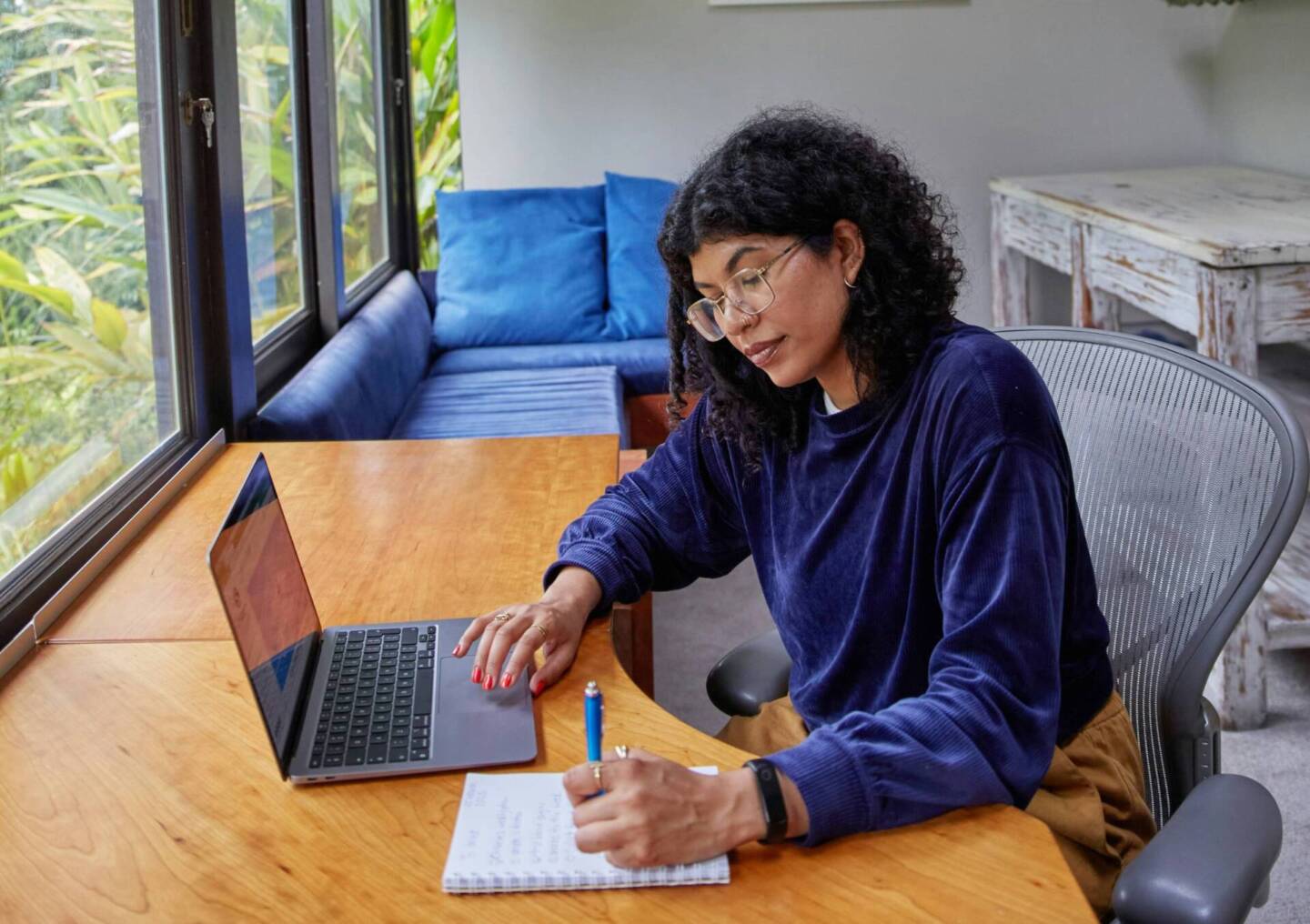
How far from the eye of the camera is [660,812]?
3.15 ft

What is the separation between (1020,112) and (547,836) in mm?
4410

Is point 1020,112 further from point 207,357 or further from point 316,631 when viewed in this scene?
point 316,631

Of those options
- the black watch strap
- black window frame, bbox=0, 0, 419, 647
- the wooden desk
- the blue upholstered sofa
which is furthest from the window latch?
the black watch strap

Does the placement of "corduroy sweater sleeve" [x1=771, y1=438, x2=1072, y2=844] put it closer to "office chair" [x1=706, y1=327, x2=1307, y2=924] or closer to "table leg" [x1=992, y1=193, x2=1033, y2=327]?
"office chair" [x1=706, y1=327, x2=1307, y2=924]

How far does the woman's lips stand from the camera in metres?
1.31

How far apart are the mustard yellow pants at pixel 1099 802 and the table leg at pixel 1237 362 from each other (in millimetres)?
1301

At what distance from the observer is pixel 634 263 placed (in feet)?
14.1

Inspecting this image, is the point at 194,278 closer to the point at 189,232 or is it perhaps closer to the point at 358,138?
the point at 189,232

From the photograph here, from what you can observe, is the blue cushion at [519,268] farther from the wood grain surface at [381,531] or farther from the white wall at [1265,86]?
the white wall at [1265,86]

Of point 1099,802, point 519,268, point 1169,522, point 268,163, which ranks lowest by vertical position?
point 1099,802

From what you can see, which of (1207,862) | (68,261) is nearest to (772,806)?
(1207,862)

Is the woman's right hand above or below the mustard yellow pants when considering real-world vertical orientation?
above

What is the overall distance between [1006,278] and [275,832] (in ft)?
12.8

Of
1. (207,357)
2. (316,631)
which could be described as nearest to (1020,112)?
(207,357)
